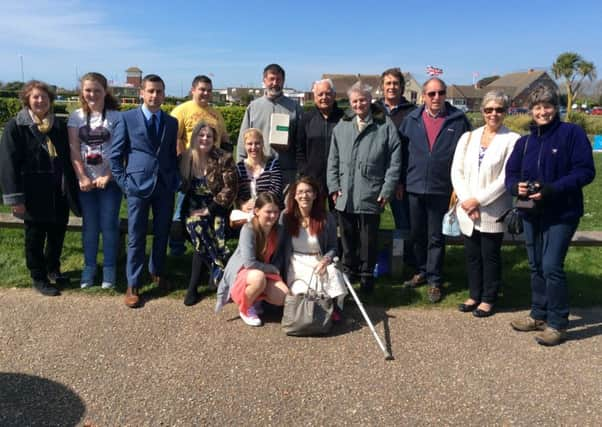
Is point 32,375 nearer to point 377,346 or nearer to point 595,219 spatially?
point 377,346

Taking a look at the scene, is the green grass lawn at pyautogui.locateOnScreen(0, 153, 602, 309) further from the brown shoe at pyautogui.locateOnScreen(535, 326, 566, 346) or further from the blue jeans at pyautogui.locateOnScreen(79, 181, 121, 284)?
the brown shoe at pyautogui.locateOnScreen(535, 326, 566, 346)

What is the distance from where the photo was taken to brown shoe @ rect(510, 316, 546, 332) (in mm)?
4266

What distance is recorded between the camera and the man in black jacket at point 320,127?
16.5 feet

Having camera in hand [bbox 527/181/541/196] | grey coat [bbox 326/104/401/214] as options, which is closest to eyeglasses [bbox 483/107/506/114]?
camera in hand [bbox 527/181/541/196]

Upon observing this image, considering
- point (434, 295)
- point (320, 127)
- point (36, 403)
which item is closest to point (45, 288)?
point (36, 403)

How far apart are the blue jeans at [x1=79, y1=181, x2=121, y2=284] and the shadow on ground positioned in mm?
1627

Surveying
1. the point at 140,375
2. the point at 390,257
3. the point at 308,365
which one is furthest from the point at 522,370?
the point at 140,375

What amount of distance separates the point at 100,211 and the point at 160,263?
78 cm

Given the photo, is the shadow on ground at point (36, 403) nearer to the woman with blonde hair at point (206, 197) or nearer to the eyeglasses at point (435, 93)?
the woman with blonde hair at point (206, 197)

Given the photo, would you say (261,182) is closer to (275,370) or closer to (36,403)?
(275,370)

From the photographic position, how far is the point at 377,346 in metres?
3.98

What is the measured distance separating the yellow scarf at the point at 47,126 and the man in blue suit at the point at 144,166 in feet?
2.02

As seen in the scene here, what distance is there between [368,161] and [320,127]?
71 centimetres

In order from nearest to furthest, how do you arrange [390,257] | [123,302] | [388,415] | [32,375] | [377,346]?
[388,415] < [32,375] < [377,346] < [123,302] < [390,257]
